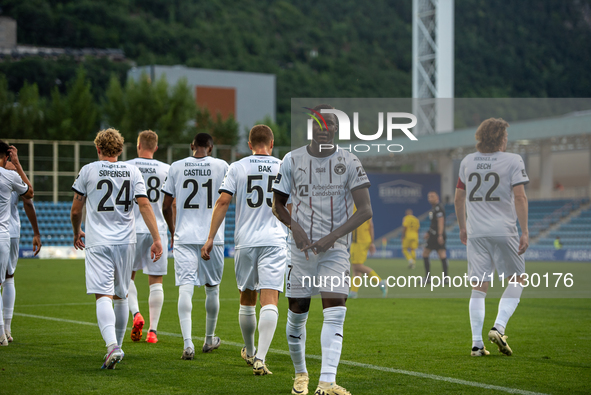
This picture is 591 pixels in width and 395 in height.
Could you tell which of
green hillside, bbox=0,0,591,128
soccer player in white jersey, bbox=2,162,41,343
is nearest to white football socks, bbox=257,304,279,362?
soccer player in white jersey, bbox=2,162,41,343

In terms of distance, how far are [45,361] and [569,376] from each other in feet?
15.7

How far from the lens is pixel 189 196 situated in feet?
23.9

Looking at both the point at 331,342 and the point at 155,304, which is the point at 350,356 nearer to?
the point at 331,342

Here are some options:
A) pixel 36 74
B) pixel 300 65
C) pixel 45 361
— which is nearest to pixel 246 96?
pixel 36 74

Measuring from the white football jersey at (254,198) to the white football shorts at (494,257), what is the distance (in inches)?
79.4

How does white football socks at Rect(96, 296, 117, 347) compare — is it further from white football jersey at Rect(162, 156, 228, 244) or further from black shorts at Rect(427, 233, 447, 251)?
black shorts at Rect(427, 233, 447, 251)

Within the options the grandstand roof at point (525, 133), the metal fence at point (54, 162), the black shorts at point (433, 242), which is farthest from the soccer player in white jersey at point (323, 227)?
the metal fence at point (54, 162)

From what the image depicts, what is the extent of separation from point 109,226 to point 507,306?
12.9 feet

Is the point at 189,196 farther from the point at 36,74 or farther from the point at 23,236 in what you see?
the point at 36,74

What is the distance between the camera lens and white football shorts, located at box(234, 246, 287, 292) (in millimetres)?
6250

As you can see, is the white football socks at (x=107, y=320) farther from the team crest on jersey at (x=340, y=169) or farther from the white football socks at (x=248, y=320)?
the team crest on jersey at (x=340, y=169)

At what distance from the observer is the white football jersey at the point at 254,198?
6.37 metres

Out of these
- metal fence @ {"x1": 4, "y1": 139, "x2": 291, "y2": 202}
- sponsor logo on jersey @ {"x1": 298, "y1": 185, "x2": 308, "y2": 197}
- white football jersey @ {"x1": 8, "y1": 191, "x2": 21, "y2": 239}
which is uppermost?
metal fence @ {"x1": 4, "y1": 139, "x2": 291, "y2": 202}

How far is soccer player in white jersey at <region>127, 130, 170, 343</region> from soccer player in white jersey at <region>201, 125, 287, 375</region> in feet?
5.94
